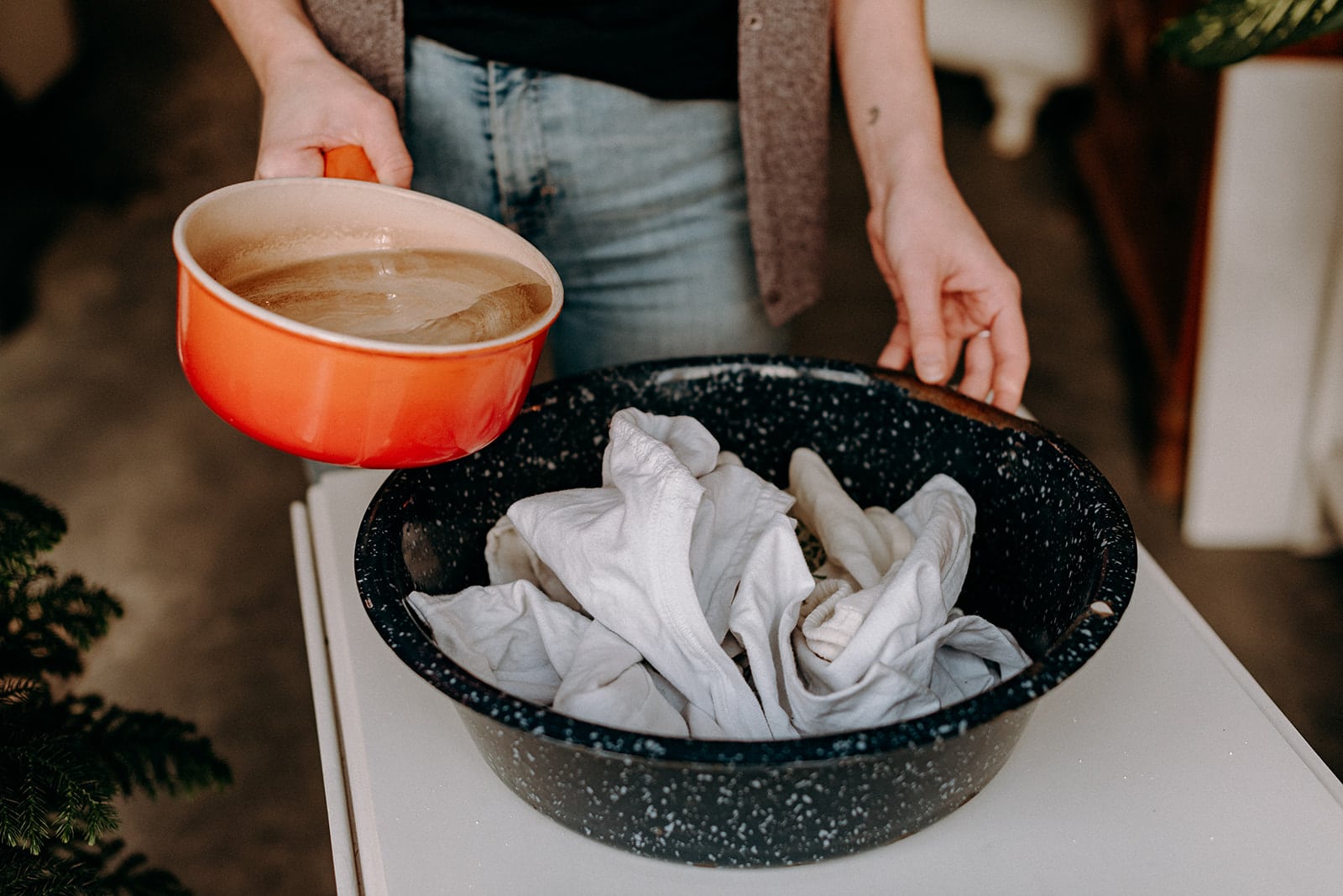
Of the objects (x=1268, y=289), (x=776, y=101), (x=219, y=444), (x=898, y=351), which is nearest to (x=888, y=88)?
(x=776, y=101)

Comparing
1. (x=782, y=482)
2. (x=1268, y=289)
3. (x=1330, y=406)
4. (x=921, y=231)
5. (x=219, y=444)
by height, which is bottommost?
(x=219, y=444)

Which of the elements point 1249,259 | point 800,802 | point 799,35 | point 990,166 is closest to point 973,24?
point 990,166

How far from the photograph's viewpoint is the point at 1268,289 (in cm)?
148

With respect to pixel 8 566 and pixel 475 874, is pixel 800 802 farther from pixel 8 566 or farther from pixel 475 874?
pixel 8 566

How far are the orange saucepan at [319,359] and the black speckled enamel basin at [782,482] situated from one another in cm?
6

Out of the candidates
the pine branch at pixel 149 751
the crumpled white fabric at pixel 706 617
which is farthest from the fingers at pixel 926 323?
the pine branch at pixel 149 751

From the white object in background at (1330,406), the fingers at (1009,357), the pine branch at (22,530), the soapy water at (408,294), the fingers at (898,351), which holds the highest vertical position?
the soapy water at (408,294)

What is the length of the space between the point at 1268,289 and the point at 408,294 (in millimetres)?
1282

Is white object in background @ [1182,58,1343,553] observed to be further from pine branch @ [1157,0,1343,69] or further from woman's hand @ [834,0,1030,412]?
woman's hand @ [834,0,1030,412]

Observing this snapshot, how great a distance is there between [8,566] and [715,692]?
1.34ft

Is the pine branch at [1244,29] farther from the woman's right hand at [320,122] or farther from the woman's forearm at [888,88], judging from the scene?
the woman's right hand at [320,122]

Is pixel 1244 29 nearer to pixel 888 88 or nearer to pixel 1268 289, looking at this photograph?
pixel 888 88

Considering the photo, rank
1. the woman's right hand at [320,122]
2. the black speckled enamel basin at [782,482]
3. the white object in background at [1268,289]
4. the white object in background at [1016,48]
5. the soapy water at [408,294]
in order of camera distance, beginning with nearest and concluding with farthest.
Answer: the black speckled enamel basin at [782,482] → the soapy water at [408,294] → the woman's right hand at [320,122] → the white object in background at [1268,289] → the white object in background at [1016,48]

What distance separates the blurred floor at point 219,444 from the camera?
4.69ft
